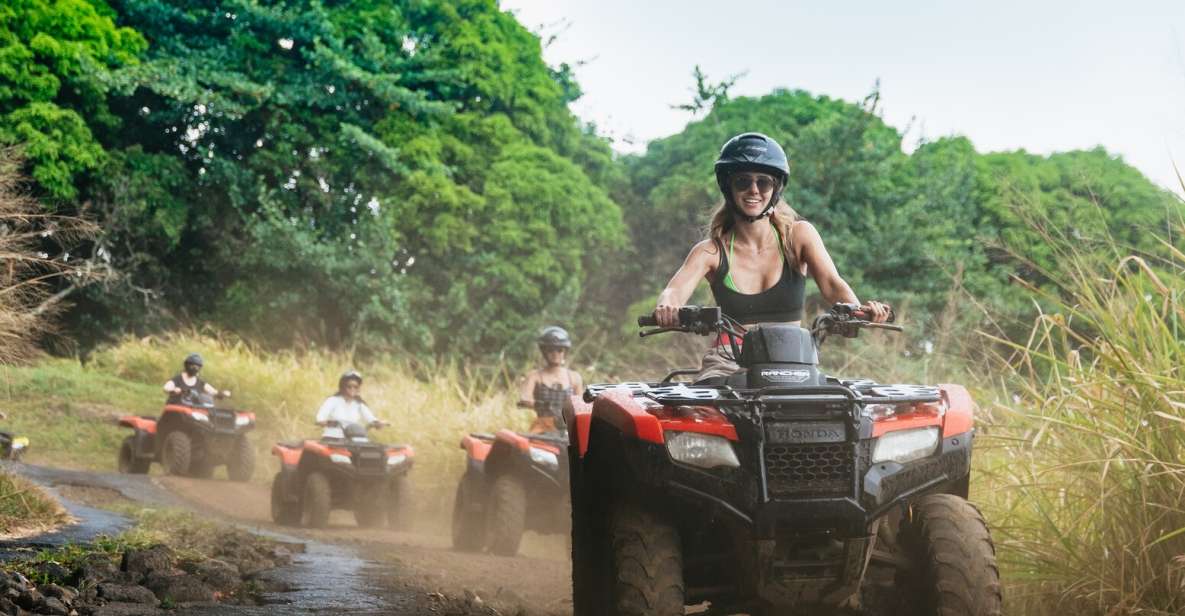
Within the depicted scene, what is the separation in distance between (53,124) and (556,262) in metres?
13.7

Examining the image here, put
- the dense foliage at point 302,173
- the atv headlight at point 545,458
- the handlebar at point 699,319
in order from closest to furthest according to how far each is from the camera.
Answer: the handlebar at point 699,319, the atv headlight at point 545,458, the dense foliage at point 302,173

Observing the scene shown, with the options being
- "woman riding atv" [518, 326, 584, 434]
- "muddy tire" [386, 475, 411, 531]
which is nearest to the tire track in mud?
"muddy tire" [386, 475, 411, 531]

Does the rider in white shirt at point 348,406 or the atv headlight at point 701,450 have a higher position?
the rider in white shirt at point 348,406

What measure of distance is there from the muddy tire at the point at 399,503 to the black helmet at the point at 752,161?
10.3 metres

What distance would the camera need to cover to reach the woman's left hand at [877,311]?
224 inches

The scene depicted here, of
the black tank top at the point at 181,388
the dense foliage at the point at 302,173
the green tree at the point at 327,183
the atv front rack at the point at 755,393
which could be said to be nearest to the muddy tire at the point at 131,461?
the black tank top at the point at 181,388

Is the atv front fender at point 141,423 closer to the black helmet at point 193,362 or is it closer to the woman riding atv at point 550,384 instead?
the black helmet at point 193,362

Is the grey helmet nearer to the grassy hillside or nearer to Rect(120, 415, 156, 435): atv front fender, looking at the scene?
the grassy hillside

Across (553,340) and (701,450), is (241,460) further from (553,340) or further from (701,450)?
(701,450)

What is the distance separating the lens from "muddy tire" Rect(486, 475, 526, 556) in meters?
12.4

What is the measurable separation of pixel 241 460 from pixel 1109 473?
16574mm

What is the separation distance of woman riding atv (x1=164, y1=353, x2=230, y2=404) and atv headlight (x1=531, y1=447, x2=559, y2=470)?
10.2 metres

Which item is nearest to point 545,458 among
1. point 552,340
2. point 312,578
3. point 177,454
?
point 552,340

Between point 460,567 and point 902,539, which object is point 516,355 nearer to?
point 460,567
